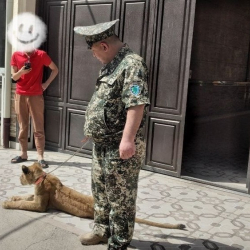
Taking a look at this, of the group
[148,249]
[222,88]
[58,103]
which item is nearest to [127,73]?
[148,249]

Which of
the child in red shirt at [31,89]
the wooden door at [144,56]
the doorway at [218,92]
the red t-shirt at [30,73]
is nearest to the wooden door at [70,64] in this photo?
the wooden door at [144,56]

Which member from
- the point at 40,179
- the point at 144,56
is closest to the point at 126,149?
the point at 40,179

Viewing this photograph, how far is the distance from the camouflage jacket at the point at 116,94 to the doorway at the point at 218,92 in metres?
3.05

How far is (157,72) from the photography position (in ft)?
18.0

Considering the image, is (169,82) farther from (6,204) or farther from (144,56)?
(6,204)

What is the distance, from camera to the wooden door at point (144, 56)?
529 cm

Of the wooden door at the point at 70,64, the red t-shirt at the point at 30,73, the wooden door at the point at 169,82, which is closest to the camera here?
the wooden door at the point at 169,82

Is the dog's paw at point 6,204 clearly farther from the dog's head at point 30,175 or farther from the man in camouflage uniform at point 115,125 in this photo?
the man in camouflage uniform at point 115,125

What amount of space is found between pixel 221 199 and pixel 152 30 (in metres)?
2.48

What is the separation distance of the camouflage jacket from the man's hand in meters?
0.22

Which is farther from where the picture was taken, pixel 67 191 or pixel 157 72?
pixel 157 72

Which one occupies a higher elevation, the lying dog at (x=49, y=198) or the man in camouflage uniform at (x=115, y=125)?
the man in camouflage uniform at (x=115, y=125)

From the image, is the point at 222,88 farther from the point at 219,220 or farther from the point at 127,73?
the point at 127,73

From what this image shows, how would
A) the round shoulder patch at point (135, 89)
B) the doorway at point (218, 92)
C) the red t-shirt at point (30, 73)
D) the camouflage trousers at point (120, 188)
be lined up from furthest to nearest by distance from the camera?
the doorway at point (218, 92)
the red t-shirt at point (30, 73)
the camouflage trousers at point (120, 188)
the round shoulder patch at point (135, 89)
